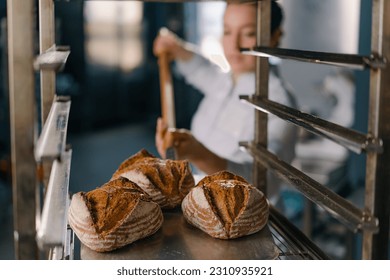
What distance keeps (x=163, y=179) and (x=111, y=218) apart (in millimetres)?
244

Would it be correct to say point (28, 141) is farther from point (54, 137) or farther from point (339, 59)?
point (339, 59)

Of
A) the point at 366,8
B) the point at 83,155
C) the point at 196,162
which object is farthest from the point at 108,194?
the point at 83,155

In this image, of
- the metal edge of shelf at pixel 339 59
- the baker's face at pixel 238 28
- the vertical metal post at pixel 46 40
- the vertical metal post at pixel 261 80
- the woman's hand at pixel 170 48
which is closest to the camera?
the metal edge of shelf at pixel 339 59

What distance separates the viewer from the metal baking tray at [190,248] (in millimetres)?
1087

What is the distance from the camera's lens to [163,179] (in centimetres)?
130

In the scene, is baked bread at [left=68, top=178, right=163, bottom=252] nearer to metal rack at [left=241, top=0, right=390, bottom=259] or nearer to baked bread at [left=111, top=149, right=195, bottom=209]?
baked bread at [left=111, top=149, right=195, bottom=209]

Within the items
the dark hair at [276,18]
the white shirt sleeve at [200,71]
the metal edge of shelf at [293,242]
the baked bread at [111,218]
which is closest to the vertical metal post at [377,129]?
the metal edge of shelf at [293,242]

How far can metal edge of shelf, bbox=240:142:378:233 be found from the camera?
88cm

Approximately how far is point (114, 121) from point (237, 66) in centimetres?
389

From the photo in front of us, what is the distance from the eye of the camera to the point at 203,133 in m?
2.53

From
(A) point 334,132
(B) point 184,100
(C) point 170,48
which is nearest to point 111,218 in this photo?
(A) point 334,132

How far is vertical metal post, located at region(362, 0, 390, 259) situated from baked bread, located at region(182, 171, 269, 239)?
0.29 metres

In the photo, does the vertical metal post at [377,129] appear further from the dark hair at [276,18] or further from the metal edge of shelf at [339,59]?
the dark hair at [276,18]
